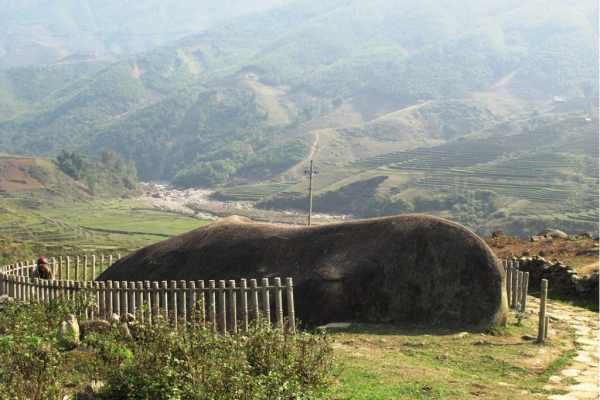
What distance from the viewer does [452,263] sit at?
526 inches

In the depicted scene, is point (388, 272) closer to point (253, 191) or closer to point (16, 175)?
point (16, 175)

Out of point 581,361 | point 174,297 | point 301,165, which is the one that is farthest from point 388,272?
point 301,165

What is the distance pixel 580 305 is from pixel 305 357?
11.5 m

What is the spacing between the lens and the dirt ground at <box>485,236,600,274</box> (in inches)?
918

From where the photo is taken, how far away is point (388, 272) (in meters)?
13.4

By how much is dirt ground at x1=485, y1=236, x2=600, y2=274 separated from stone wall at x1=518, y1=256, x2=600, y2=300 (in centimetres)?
218

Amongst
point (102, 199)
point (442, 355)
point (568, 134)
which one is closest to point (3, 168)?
point (102, 199)

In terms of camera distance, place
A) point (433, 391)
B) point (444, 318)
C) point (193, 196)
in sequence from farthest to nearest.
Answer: point (193, 196), point (444, 318), point (433, 391)

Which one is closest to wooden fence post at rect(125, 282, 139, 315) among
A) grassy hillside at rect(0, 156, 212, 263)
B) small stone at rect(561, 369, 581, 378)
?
small stone at rect(561, 369, 581, 378)

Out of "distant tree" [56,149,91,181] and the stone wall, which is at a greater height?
"distant tree" [56,149,91,181]

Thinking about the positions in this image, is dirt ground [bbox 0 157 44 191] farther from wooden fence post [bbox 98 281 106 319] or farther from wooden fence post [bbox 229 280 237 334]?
wooden fence post [bbox 229 280 237 334]

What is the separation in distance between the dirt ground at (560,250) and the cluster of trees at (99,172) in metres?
101

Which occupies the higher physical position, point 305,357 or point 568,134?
point 568,134

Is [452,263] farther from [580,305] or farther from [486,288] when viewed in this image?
[580,305]
